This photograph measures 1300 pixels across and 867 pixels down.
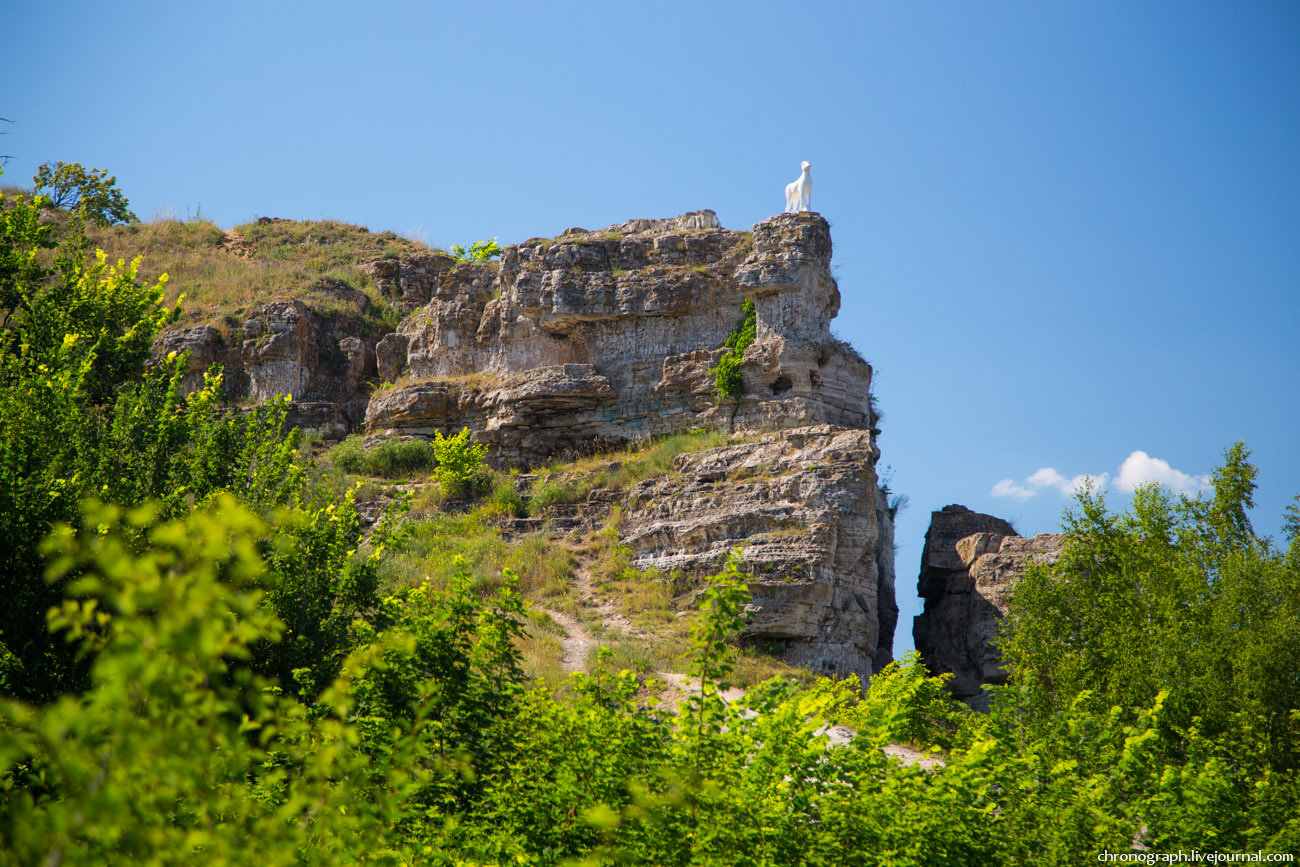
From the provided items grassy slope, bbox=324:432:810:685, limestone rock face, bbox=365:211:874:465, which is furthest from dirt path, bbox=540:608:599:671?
limestone rock face, bbox=365:211:874:465

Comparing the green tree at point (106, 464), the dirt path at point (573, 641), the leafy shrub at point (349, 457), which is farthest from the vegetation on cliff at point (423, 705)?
the leafy shrub at point (349, 457)

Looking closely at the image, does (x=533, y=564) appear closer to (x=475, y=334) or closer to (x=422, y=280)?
(x=475, y=334)

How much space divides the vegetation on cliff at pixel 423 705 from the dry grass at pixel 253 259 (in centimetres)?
2136

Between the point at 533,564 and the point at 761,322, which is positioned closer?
the point at 533,564

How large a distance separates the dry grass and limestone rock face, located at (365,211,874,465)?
849 cm

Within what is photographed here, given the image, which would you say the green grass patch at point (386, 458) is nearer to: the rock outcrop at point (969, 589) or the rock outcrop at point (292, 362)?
the rock outcrop at point (292, 362)

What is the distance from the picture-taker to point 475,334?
34.4 m

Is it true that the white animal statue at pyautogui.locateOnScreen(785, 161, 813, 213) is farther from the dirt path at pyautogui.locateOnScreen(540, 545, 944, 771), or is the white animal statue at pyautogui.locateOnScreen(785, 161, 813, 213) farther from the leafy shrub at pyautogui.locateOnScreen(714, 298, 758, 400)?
the dirt path at pyautogui.locateOnScreen(540, 545, 944, 771)

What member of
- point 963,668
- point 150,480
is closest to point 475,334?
point 963,668

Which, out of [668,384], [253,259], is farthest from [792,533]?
[253,259]

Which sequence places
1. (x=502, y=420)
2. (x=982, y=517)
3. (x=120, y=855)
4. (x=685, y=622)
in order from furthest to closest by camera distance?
1. (x=502, y=420)
2. (x=982, y=517)
3. (x=685, y=622)
4. (x=120, y=855)

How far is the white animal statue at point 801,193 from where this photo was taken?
31672 mm

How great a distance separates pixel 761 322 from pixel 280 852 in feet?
89.6

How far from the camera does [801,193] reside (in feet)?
104
